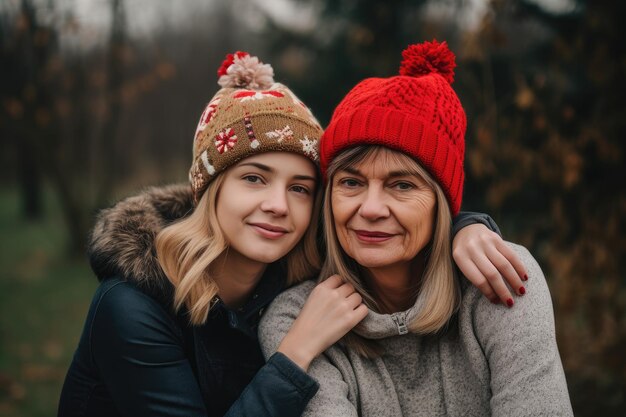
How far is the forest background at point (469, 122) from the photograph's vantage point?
4.18 m

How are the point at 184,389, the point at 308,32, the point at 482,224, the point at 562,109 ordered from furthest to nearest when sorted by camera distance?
1. the point at 308,32
2. the point at 562,109
3. the point at 482,224
4. the point at 184,389

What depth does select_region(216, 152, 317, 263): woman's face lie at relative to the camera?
247cm

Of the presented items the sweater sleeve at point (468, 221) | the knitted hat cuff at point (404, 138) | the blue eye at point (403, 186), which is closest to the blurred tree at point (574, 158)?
the sweater sleeve at point (468, 221)

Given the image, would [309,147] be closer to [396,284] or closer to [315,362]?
[396,284]

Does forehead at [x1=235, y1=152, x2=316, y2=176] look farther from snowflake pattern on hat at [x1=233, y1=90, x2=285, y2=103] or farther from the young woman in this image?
snowflake pattern on hat at [x1=233, y1=90, x2=285, y2=103]

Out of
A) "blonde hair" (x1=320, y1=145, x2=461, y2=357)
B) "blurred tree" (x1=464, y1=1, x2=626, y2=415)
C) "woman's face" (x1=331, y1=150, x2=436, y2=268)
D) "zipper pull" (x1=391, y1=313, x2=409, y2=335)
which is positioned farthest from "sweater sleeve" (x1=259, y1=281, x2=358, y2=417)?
"blurred tree" (x1=464, y1=1, x2=626, y2=415)

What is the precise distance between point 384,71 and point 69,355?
462cm

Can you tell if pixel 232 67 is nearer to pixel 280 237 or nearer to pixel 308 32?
pixel 280 237

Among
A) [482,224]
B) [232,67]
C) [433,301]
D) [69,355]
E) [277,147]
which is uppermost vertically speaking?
[232,67]

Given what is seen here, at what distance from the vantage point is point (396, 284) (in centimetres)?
256

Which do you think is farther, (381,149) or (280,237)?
(280,237)

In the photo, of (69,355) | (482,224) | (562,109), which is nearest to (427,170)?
(482,224)

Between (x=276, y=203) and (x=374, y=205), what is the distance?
43 centimetres

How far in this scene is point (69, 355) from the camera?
20.7 ft
